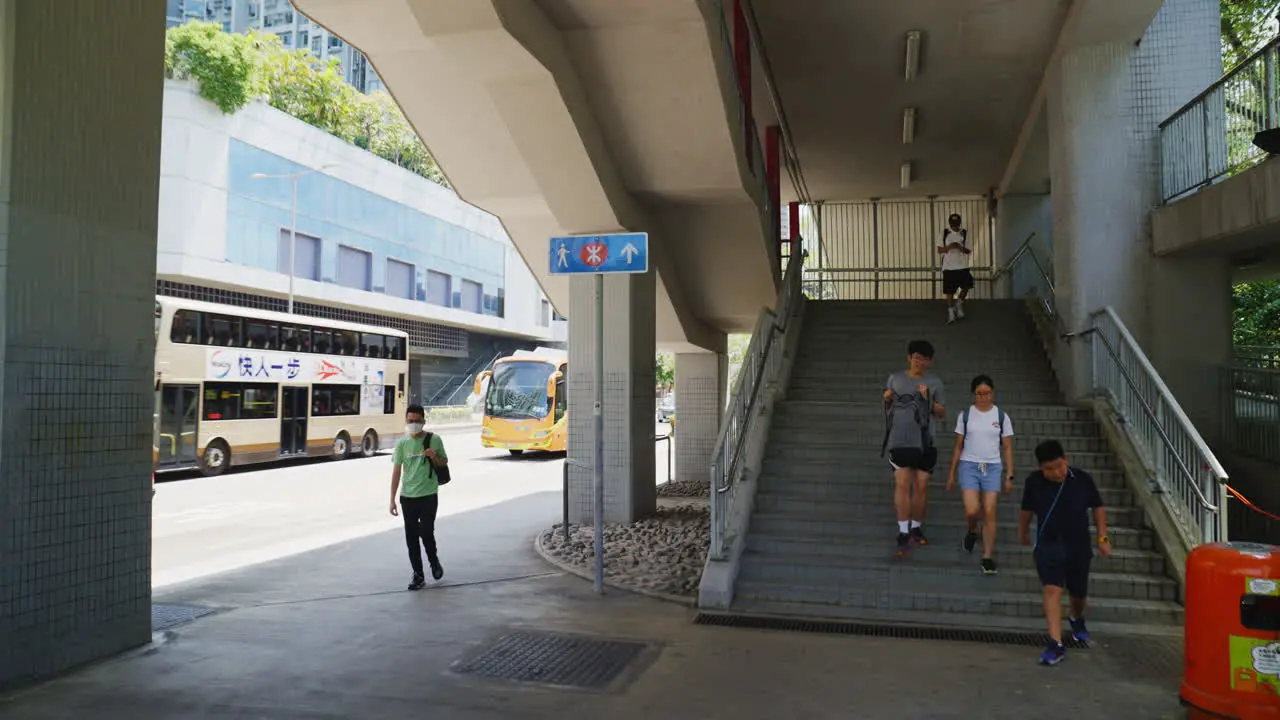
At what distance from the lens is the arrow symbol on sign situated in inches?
286

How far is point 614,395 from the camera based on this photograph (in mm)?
10984

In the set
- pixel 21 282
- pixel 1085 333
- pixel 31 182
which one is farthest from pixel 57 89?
pixel 1085 333

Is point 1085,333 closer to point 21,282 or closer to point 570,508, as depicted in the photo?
point 570,508

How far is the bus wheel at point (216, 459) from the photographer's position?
1856 cm

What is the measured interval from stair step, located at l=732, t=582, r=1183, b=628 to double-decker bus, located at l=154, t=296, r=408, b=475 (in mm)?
14527

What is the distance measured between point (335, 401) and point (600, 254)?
1717 cm

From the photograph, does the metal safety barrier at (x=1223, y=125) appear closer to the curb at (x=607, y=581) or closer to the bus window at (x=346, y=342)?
the curb at (x=607, y=581)

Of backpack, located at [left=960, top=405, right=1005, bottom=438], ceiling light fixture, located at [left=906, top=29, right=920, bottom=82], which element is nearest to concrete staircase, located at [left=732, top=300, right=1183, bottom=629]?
backpack, located at [left=960, top=405, right=1005, bottom=438]

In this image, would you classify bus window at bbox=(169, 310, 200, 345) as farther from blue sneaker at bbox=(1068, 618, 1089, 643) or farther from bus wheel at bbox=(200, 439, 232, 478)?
blue sneaker at bbox=(1068, 618, 1089, 643)

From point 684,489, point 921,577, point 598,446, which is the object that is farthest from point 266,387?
point 921,577

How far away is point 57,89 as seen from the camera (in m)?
5.20

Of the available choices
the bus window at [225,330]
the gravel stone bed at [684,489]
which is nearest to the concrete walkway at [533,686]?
the gravel stone bed at [684,489]

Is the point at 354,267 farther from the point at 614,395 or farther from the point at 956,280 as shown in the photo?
the point at 956,280

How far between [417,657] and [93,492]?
2.29 meters
